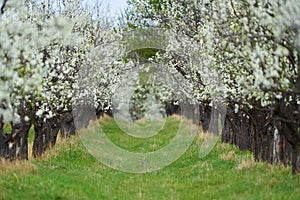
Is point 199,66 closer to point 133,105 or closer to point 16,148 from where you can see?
point 16,148

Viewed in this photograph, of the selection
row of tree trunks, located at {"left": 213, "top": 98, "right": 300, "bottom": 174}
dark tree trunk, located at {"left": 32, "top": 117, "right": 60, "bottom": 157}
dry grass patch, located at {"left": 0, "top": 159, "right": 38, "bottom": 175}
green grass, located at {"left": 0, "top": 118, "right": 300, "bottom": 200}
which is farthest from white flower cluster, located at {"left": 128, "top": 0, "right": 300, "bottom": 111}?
dark tree trunk, located at {"left": 32, "top": 117, "right": 60, "bottom": 157}

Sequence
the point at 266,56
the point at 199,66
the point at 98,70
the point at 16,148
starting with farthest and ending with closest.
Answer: the point at 98,70 → the point at 199,66 → the point at 16,148 → the point at 266,56

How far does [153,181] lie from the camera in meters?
15.9

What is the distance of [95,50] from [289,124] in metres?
14.6

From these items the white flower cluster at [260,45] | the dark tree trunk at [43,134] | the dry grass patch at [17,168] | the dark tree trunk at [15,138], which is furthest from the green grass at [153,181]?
the white flower cluster at [260,45]

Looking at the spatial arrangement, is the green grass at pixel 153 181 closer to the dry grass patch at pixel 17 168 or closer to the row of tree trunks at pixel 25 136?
the dry grass patch at pixel 17 168

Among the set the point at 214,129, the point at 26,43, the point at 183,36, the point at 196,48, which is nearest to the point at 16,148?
the point at 26,43

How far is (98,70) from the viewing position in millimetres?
25328

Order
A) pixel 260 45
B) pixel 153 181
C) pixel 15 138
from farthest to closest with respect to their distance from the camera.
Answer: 1. pixel 15 138
2. pixel 153 181
3. pixel 260 45

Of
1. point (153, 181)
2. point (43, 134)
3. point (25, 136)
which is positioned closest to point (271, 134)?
point (153, 181)

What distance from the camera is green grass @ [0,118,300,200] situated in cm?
1166

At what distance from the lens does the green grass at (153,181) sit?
1166 centimetres

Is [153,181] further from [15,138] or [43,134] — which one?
[43,134]

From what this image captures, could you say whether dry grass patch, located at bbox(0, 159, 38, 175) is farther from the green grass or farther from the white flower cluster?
the white flower cluster
